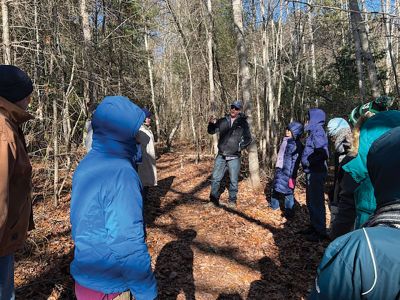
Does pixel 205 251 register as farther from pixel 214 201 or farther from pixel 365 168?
pixel 365 168

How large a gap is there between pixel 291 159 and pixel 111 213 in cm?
515

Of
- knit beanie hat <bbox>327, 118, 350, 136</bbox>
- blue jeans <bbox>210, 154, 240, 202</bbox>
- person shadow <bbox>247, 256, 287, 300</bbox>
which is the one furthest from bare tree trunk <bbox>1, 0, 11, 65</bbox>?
knit beanie hat <bbox>327, 118, 350, 136</bbox>

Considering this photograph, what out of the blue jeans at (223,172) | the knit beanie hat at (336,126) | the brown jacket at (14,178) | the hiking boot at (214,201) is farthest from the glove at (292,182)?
the brown jacket at (14,178)

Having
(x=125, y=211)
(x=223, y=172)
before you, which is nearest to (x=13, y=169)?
(x=125, y=211)

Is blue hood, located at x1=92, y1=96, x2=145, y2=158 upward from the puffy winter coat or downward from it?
upward

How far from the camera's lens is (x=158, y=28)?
18.5 m

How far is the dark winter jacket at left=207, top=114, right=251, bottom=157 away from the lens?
276 inches

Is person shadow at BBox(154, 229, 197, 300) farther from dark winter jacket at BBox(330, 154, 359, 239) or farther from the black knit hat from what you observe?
the black knit hat

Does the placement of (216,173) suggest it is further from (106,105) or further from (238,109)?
(106,105)

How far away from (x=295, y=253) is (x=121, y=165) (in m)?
4.44

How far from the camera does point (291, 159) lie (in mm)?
6660

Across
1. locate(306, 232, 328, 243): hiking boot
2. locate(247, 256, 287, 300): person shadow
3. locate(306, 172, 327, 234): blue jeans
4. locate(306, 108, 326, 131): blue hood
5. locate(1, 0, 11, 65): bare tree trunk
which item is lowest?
locate(247, 256, 287, 300): person shadow

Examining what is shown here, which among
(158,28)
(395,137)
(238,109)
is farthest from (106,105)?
(158,28)

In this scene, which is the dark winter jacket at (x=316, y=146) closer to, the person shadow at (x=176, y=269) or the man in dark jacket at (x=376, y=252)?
the person shadow at (x=176, y=269)
